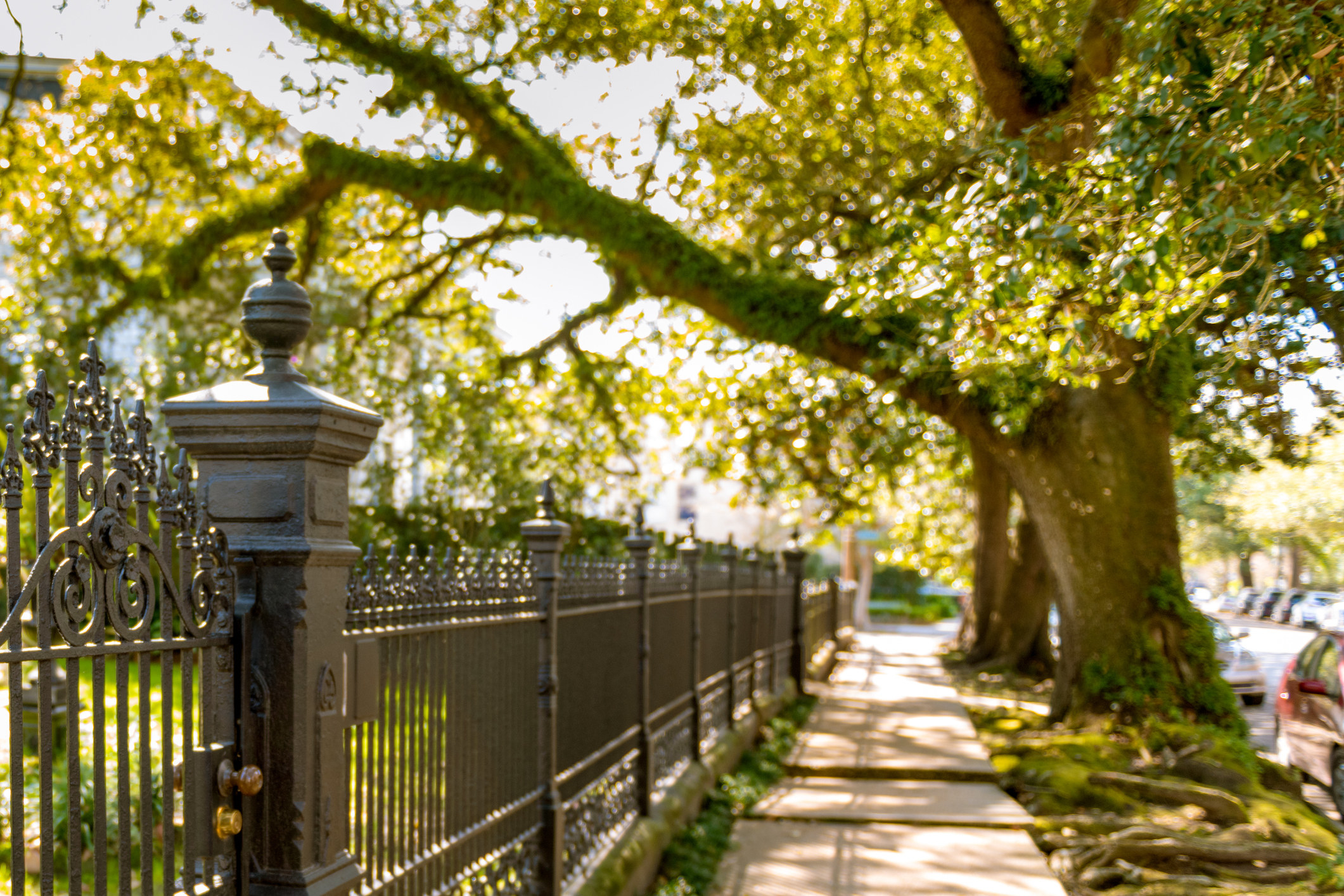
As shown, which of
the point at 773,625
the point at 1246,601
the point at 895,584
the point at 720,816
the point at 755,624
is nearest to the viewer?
the point at 720,816

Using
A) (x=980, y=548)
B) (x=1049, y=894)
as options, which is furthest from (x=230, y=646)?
(x=980, y=548)

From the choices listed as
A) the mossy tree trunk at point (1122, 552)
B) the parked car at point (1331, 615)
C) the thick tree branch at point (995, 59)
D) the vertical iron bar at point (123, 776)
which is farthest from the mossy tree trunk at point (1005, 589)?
the vertical iron bar at point (123, 776)

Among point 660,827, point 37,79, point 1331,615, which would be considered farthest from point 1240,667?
point 1331,615

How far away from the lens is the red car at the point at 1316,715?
9.72m

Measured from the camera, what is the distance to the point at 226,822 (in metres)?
3.11

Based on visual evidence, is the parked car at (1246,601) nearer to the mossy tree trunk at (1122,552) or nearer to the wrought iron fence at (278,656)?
the mossy tree trunk at (1122,552)

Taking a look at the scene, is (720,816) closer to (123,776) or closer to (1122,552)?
(1122,552)

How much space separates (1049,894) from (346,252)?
1256 cm

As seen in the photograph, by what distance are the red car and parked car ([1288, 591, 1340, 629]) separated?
37.3 m

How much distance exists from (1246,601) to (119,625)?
65765mm

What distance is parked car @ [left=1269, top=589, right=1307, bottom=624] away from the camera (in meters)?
50.9

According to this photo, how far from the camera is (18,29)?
877 cm

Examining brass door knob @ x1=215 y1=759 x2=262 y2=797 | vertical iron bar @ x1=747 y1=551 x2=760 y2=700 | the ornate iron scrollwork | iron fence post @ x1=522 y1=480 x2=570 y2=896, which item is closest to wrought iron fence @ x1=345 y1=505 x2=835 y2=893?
iron fence post @ x1=522 y1=480 x2=570 y2=896

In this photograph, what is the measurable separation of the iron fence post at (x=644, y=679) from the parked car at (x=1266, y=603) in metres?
54.6
